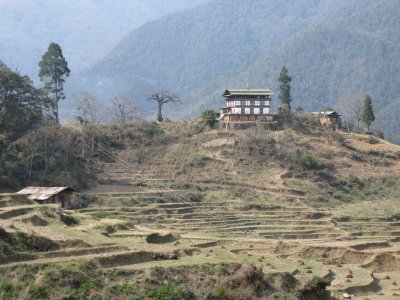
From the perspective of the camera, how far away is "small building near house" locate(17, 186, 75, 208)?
48.2m

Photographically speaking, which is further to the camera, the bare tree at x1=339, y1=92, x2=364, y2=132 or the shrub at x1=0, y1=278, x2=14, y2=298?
the bare tree at x1=339, y1=92, x2=364, y2=132

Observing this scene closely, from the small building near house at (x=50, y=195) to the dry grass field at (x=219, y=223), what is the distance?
5.38 ft

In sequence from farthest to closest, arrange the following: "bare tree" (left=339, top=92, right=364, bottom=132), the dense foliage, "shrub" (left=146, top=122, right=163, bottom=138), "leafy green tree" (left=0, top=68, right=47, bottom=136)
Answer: "bare tree" (left=339, top=92, right=364, bottom=132) < "shrub" (left=146, top=122, right=163, bottom=138) < "leafy green tree" (left=0, top=68, right=47, bottom=136) < the dense foliage

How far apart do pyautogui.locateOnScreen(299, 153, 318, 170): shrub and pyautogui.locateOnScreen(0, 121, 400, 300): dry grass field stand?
14cm

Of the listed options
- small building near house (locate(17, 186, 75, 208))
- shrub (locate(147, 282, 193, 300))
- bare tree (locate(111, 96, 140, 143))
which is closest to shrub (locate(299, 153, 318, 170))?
bare tree (locate(111, 96, 140, 143))

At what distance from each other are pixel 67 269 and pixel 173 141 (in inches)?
2022

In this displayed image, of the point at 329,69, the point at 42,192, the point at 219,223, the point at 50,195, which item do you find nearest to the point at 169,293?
the point at 50,195

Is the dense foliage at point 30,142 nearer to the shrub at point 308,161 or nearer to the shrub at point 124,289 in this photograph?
the shrub at point 308,161

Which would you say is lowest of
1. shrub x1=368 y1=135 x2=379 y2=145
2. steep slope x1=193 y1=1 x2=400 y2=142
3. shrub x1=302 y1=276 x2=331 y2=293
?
shrub x1=302 y1=276 x2=331 y2=293

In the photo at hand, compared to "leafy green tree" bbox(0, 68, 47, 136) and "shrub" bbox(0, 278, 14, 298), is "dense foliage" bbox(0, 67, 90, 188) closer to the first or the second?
"leafy green tree" bbox(0, 68, 47, 136)

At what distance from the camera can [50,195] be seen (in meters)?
48.5

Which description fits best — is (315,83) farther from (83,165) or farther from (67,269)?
(67,269)

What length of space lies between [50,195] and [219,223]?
13.5 m

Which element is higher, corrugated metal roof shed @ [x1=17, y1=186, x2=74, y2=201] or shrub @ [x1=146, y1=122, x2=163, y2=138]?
shrub @ [x1=146, y1=122, x2=163, y2=138]
